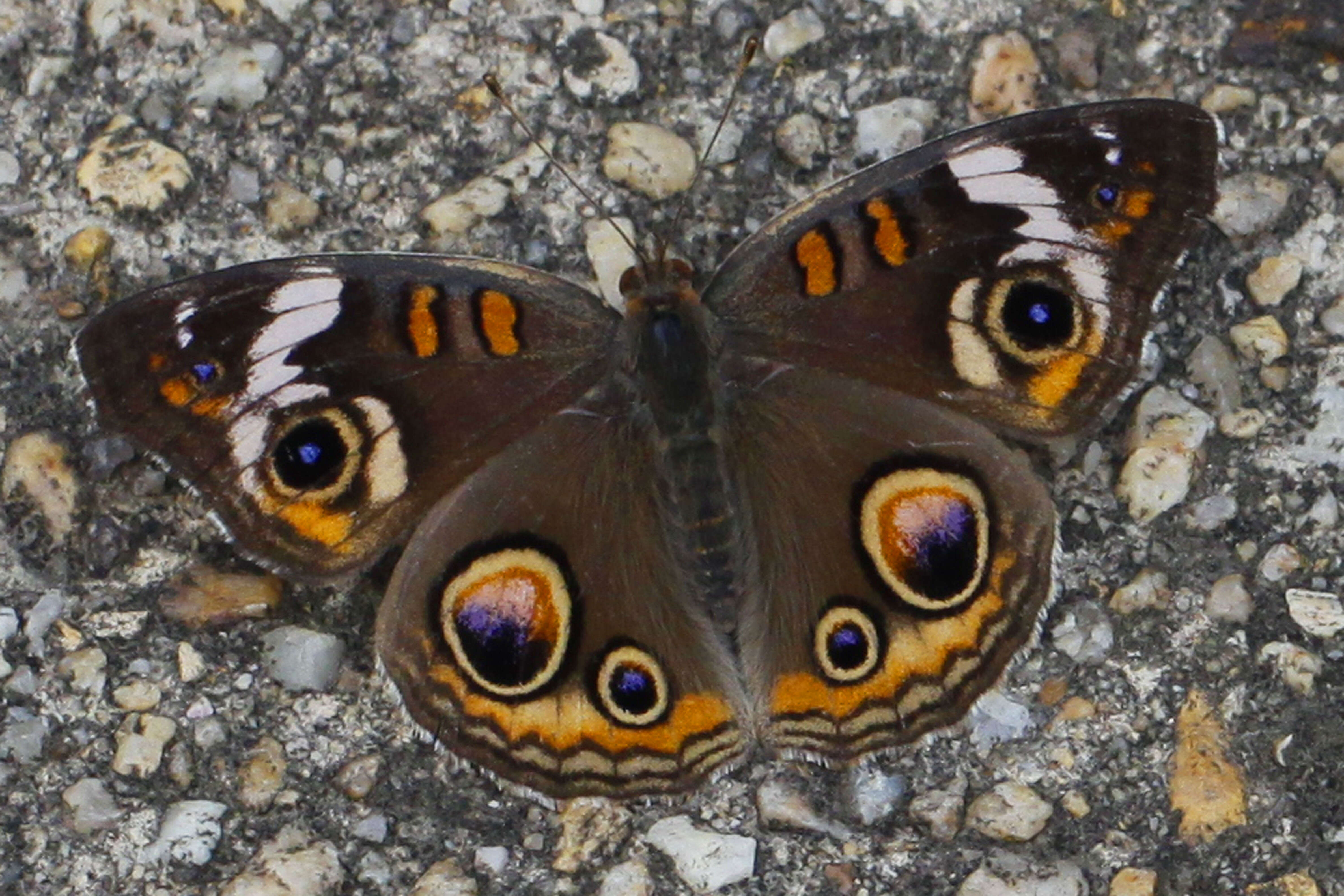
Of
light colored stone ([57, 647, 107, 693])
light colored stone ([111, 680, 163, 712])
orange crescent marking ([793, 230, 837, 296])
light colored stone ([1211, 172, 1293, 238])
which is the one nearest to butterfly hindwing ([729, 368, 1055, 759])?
orange crescent marking ([793, 230, 837, 296])

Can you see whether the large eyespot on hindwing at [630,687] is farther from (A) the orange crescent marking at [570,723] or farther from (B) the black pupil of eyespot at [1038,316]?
(B) the black pupil of eyespot at [1038,316]

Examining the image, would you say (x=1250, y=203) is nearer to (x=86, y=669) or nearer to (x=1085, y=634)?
(x=1085, y=634)

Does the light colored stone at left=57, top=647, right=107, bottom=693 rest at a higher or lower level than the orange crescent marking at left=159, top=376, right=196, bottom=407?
lower

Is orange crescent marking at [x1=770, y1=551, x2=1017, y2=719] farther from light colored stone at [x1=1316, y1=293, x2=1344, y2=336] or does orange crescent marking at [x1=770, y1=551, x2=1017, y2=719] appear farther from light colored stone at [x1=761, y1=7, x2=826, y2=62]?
light colored stone at [x1=761, y1=7, x2=826, y2=62]

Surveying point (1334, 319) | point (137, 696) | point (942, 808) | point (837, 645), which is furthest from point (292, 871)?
point (1334, 319)

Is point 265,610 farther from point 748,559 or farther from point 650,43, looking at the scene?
point 650,43

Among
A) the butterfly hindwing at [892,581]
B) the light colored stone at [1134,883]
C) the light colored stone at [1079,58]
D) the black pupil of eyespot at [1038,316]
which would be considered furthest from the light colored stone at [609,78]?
the light colored stone at [1134,883]
